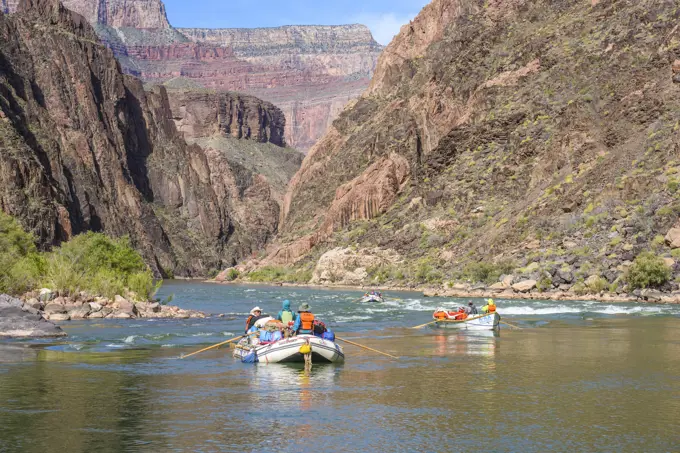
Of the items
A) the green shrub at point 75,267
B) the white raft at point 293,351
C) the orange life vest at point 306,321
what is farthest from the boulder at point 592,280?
the orange life vest at point 306,321

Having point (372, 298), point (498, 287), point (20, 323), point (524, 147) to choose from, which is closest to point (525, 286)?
point (498, 287)

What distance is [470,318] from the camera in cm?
5116

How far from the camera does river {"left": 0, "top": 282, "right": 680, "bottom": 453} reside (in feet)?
65.5

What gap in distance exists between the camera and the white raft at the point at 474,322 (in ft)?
161

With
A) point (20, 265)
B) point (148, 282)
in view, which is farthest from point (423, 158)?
point (20, 265)

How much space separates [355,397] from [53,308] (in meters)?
36.8

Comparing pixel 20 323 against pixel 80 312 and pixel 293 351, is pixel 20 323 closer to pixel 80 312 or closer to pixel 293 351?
pixel 80 312

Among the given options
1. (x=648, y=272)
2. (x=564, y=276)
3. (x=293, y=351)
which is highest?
(x=648, y=272)

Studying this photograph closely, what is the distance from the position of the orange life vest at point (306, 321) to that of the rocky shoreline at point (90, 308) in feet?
85.9

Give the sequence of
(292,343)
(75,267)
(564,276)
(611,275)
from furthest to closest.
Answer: (564,276)
(611,275)
(75,267)
(292,343)

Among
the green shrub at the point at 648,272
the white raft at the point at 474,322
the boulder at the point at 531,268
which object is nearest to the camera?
the white raft at the point at 474,322

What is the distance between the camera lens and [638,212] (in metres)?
89.1

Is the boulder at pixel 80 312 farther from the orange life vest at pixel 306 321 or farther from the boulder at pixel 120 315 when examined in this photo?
the orange life vest at pixel 306 321

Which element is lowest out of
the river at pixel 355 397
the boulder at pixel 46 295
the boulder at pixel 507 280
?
the river at pixel 355 397
